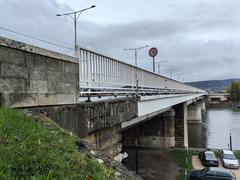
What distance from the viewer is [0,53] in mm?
5625

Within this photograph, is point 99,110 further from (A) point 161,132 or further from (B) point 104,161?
(A) point 161,132

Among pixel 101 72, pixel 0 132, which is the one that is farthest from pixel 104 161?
pixel 101 72

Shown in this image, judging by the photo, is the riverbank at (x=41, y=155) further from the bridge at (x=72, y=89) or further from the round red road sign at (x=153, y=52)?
the round red road sign at (x=153, y=52)

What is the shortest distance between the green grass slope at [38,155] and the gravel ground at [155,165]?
18.3 m

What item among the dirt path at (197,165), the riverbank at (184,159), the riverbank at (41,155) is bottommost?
the dirt path at (197,165)

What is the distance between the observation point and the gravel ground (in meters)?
22.9

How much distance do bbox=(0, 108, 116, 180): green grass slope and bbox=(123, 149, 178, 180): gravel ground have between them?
1832 centimetres

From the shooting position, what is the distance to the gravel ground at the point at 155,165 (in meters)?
22.9

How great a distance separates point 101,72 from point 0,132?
6.49m

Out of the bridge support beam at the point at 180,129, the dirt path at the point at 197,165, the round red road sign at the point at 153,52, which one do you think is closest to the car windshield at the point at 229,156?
the dirt path at the point at 197,165

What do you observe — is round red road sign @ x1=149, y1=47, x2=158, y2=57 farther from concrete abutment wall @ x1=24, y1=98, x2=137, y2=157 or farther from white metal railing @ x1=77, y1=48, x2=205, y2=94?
concrete abutment wall @ x1=24, y1=98, x2=137, y2=157

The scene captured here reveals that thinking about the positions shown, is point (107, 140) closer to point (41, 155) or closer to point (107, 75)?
point (107, 75)

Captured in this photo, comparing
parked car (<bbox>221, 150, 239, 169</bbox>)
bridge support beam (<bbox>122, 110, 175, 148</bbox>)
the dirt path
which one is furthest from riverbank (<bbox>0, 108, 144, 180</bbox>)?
bridge support beam (<bbox>122, 110, 175, 148</bbox>)

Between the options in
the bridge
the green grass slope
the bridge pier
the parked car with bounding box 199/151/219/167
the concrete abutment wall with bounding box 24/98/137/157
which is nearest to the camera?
the green grass slope
